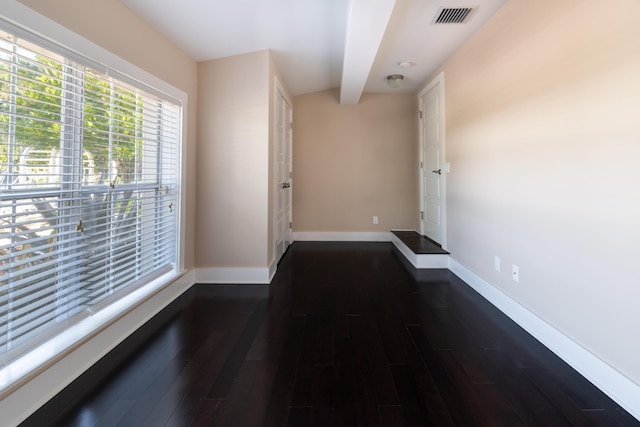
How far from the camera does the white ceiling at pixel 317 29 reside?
2123 millimetres

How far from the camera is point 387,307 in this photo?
243 cm

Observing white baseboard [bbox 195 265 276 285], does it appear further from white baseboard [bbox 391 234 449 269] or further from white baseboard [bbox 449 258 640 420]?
white baseboard [bbox 449 258 640 420]

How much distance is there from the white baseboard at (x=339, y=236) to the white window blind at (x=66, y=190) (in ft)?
9.25

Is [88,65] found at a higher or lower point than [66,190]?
higher

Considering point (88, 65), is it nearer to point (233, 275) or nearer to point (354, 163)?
point (233, 275)

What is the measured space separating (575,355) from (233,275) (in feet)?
8.74

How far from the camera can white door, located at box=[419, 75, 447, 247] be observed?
144 inches

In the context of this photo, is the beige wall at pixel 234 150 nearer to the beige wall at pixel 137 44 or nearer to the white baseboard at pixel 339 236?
the beige wall at pixel 137 44

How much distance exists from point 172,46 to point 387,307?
9.22 ft

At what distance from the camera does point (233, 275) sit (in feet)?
9.73

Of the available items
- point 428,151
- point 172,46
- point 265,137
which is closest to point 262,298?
point 265,137

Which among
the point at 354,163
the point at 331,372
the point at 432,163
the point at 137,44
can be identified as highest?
the point at 137,44

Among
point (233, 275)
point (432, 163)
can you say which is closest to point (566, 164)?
point (432, 163)

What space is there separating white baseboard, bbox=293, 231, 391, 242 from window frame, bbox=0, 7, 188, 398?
2.59 metres
